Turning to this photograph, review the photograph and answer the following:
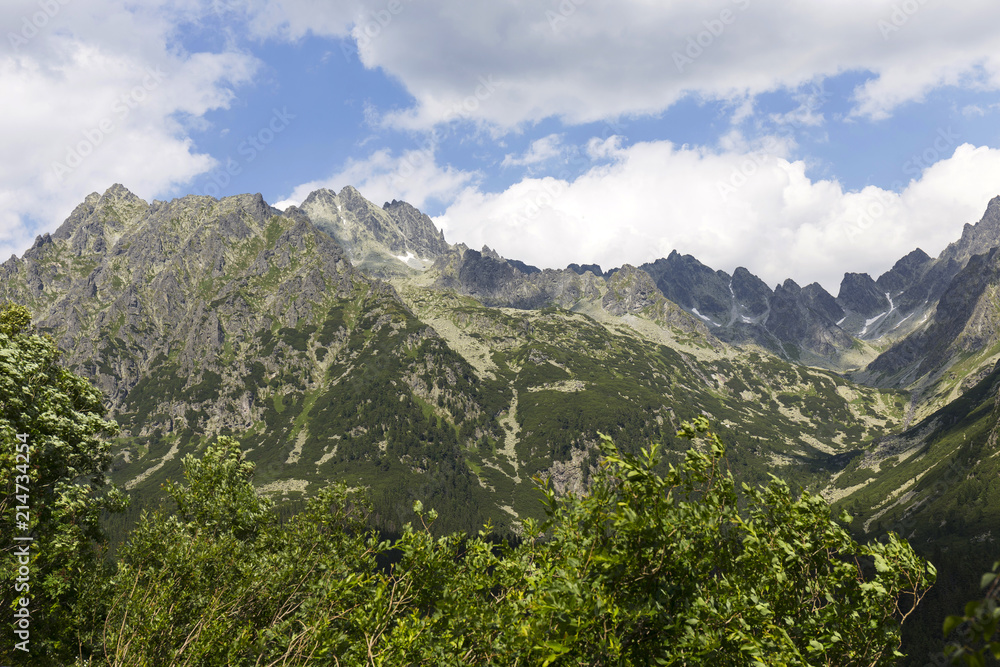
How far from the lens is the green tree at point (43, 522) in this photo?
18.2 meters

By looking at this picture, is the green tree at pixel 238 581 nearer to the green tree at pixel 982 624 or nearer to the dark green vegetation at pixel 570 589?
the dark green vegetation at pixel 570 589

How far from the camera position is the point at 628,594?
11656 millimetres

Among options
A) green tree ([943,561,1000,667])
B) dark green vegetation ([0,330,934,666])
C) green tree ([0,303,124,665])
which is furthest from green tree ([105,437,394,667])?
green tree ([943,561,1000,667])

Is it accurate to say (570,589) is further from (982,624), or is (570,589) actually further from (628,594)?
(982,624)

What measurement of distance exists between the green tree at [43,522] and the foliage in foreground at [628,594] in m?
3.22

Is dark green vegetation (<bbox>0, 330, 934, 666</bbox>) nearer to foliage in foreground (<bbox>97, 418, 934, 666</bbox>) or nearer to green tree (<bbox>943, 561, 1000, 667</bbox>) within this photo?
foliage in foreground (<bbox>97, 418, 934, 666</bbox>)

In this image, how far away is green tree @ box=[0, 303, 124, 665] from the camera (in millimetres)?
18250

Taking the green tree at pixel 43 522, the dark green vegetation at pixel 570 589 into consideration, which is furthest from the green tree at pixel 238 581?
the green tree at pixel 43 522

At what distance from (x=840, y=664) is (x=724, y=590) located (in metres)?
3.32

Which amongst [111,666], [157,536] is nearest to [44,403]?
[157,536]

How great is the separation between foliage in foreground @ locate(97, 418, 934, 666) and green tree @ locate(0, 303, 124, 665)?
3219 mm

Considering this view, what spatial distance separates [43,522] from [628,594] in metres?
22.3

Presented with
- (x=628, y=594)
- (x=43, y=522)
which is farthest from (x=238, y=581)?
(x=628, y=594)

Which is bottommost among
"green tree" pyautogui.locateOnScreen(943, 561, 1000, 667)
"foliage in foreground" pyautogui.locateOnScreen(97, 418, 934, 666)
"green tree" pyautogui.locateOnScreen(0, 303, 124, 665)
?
"foliage in foreground" pyautogui.locateOnScreen(97, 418, 934, 666)
